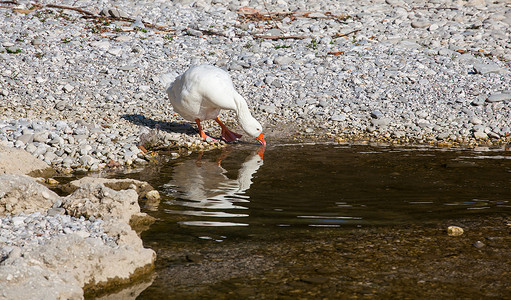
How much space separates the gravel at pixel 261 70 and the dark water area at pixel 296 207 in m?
1.30

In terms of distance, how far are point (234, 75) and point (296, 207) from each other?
735cm

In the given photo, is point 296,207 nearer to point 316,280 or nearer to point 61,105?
point 316,280

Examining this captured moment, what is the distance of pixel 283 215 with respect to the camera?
20.0 feet

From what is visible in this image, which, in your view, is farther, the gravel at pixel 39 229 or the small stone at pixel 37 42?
the small stone at pixel 37 42

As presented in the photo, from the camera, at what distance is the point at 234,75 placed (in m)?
13.2

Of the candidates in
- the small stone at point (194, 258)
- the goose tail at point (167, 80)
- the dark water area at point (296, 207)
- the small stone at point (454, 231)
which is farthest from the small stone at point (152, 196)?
the goose tail at point (167, 80)

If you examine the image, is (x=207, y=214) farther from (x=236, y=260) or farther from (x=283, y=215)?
(x=236, y=260)

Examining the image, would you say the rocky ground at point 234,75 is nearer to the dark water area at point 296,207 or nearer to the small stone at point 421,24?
the small stone at point 421,24

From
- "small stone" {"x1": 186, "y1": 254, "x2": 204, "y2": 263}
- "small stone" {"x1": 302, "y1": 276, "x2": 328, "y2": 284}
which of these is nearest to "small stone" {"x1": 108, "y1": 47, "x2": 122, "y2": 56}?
"small stone" {"x1": 186, "y1": 254, "x2": 204, "y2": 263}

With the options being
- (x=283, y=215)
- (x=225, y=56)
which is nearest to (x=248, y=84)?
(x=225, y=56)

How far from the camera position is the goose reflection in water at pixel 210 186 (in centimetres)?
647

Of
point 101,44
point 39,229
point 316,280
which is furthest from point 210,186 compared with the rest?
point 101,44

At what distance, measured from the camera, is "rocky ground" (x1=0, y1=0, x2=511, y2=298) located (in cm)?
→ 902

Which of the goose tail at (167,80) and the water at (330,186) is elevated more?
the goose tail at (167,80)
